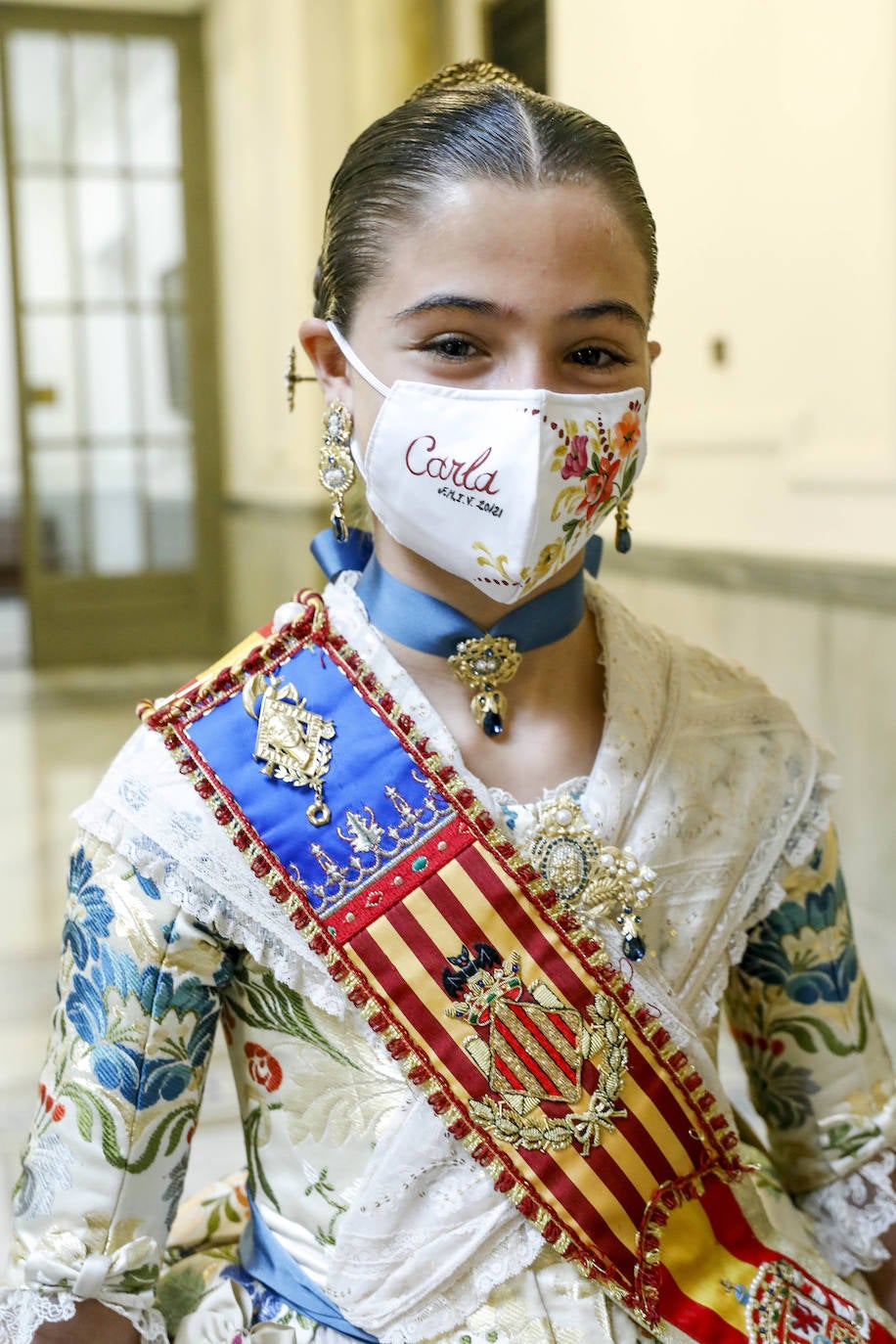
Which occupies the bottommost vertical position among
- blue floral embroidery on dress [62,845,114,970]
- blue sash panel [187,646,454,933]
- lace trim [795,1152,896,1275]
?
lace trim [795,1152,896,1275]

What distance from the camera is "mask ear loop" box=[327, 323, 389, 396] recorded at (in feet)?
3.25

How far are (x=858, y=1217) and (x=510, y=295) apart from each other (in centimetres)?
72

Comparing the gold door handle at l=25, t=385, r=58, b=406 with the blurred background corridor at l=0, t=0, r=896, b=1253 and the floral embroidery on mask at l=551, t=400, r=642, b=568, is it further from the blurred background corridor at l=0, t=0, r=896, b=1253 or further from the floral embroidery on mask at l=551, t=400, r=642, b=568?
the floral embroidery on mask at l=551, t=400, r=642, b=568

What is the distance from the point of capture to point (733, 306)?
343 cm

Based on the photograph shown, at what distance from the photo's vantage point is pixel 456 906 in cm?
99

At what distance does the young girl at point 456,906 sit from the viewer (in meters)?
0.95

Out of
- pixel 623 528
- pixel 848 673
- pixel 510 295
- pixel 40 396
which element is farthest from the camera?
pixel 40 396

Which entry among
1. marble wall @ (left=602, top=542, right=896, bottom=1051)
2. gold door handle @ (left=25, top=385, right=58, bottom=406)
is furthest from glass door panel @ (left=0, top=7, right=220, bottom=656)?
marble wall @ (left=602, top=542, right=896, bottom=1051)

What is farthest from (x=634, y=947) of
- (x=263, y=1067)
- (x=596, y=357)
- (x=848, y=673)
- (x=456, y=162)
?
(x=848, y=673)

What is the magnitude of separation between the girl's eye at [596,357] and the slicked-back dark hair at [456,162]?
7 centimetres

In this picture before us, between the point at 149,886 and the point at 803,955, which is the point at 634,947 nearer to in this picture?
the point at 803,955

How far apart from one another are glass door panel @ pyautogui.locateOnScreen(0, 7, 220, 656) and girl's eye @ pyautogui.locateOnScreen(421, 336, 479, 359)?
690cm

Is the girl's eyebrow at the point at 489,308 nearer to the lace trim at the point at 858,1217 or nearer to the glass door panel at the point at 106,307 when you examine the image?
the lace trim at the point at 858,1217

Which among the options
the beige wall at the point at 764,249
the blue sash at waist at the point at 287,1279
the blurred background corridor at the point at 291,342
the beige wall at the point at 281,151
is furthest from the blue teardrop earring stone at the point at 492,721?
the beige wall at the point at 281,151
